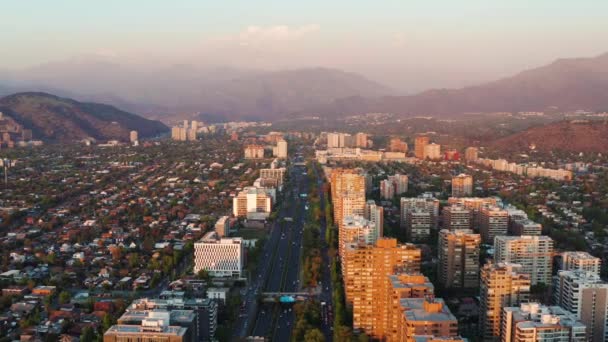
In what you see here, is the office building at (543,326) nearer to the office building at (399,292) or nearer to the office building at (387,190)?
the office building at (399,292)

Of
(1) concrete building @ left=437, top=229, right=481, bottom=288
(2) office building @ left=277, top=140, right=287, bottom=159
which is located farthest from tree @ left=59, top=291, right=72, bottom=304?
(2) office building @ left=277, top=140, right=287, bottom=159

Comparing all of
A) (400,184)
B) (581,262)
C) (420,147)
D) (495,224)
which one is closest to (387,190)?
(400,184)

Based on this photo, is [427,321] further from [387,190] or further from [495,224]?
[387,190]

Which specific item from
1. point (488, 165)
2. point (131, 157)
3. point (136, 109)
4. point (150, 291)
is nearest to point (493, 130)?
point (488, 165)

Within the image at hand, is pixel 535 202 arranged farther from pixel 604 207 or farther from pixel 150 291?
pixel 150 291

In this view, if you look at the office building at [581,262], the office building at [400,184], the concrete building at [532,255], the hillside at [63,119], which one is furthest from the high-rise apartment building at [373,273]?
the hillside at [63,119]

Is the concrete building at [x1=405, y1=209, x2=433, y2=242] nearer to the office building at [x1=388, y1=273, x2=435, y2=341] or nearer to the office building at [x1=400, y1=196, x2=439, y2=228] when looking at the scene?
the office building at [x1=400, y1=196, x2=439, y2=228]
